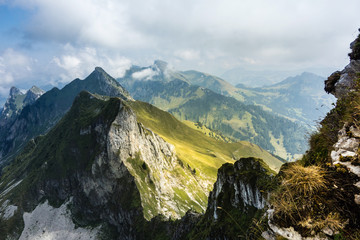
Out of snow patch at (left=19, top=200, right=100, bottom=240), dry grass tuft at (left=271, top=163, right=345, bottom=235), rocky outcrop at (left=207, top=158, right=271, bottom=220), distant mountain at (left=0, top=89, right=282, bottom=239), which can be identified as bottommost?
snow patch at (left=19, top=200, right=100, bottom=240)

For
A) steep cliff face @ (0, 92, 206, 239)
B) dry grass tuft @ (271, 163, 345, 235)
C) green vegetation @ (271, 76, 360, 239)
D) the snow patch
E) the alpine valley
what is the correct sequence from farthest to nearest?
1. the snow patch
2. steep cliff face @ (0, 92, 206, 239)
3. the alpine valley
4. dry grass tuft @ (271, 163, 345, 235)
5. green vegetation @ (271, 76, 360, 239)

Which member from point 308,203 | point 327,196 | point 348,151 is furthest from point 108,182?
point 348,151

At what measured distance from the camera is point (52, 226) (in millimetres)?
135125

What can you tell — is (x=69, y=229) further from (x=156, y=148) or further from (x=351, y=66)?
(x=351, y=66)

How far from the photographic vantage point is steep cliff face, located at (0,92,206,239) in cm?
12431

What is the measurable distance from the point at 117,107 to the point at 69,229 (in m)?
86.3

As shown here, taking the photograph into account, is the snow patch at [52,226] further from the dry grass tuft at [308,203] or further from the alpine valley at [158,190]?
the dry grass tuft at [308,203]

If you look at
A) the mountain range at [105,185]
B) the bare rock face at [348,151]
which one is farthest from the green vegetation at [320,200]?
the mountain range at [105,185]

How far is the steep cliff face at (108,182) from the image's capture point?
408 ft

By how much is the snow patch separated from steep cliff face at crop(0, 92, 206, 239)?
821 mm

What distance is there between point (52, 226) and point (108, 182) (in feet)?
163

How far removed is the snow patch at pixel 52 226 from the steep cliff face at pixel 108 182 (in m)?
0.82

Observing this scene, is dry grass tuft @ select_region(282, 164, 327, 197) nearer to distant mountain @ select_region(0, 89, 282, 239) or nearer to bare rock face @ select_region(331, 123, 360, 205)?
bare rock face @ select_region(331, 123, 360, 205)

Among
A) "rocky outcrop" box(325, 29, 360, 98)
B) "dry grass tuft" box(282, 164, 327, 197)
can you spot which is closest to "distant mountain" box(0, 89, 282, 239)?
"rocky outcrop" box(325, 29, 360, 98)
